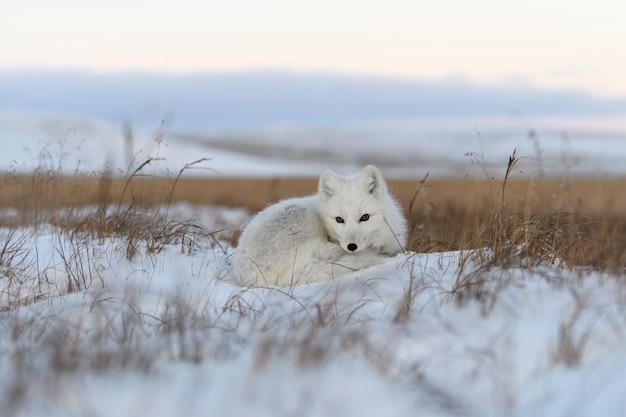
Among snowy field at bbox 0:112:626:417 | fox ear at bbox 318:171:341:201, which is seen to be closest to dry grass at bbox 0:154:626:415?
snowy field at bbox 0:112:626:417

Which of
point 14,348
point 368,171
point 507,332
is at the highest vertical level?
point 368,171

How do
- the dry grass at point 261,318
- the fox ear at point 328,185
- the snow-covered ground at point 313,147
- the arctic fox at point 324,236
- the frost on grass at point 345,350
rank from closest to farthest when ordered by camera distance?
the frost on grass at point 345,350
the dry grass at point 261,318
the arctic fox at point 324,236
the fox ear at point 328,185
the snow-covered ground at point 313,147

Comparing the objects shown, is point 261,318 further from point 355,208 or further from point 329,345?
point 355,208

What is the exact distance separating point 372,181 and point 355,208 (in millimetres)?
363

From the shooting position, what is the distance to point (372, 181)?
18.3 feet

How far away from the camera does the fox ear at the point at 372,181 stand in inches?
217

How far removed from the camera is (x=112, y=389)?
268cm

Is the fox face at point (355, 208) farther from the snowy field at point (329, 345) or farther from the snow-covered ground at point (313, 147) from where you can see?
the snow-covered ground at point (313, 147)

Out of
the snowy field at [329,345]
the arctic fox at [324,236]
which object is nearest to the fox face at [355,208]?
the arctic fox at [324,236]

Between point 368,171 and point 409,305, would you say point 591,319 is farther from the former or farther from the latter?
point 368,171

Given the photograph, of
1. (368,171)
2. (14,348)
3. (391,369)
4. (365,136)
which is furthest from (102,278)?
(365,136)

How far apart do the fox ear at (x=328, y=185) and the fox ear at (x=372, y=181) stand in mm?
215

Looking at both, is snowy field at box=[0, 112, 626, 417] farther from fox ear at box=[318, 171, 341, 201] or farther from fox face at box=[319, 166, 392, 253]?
fox ear at box=[318, 171, 341, 201]

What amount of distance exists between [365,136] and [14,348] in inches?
3529
